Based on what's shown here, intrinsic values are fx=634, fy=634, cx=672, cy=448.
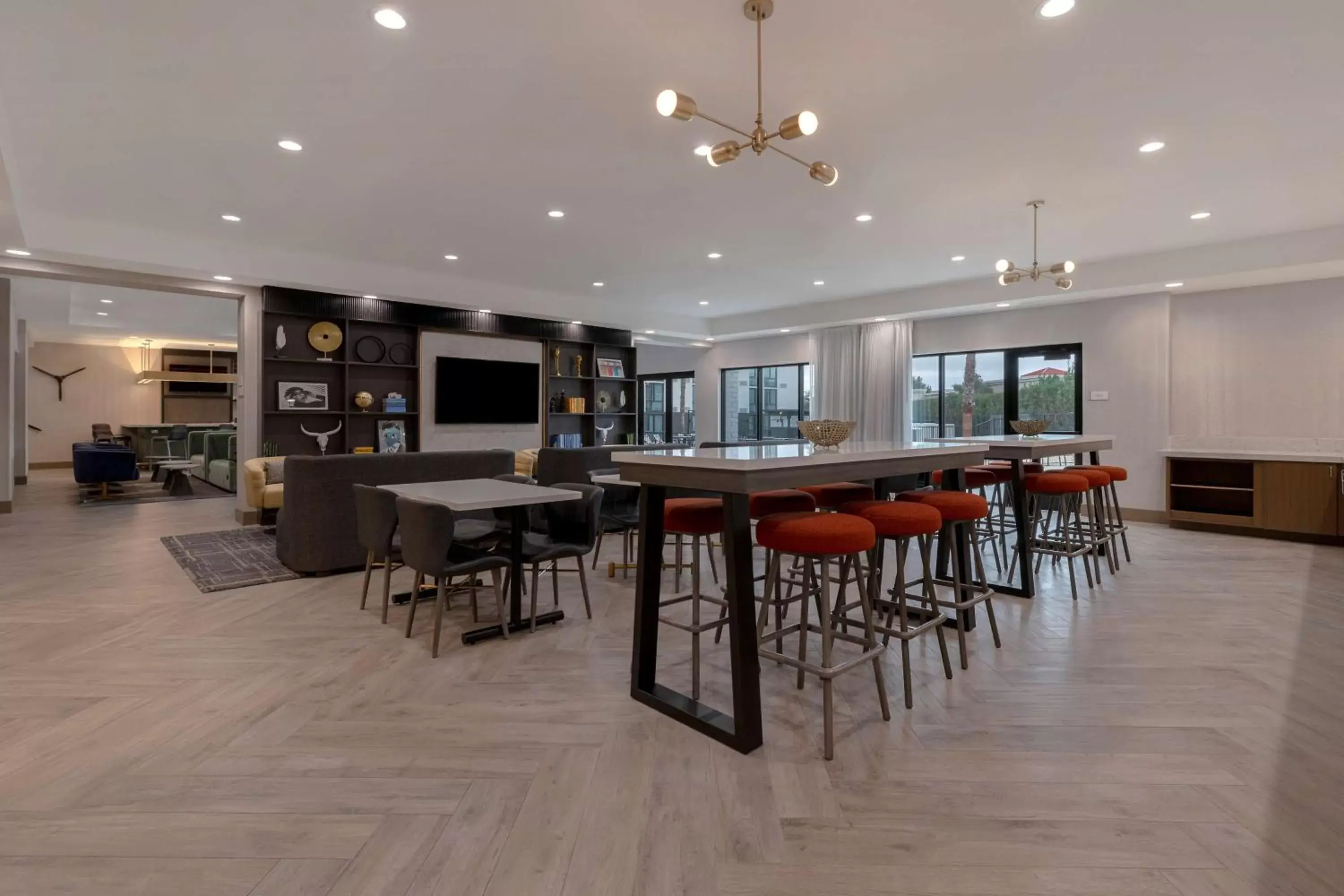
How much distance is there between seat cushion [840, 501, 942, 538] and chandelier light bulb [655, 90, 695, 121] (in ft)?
5.56

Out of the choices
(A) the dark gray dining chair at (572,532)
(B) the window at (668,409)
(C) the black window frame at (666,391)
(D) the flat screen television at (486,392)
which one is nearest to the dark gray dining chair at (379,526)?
(A) the dark gray dining chair at (572,532)

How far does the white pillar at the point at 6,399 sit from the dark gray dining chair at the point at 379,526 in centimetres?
634

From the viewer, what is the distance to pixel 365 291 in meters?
6.93

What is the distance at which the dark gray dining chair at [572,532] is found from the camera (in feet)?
11.5

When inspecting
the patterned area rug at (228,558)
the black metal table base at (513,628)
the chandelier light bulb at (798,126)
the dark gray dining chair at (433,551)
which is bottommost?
the black metal table base at (513,628)

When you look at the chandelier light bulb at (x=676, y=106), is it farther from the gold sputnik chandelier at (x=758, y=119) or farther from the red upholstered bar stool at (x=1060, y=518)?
the red upholstered bar stool at (x=1060, y=518)

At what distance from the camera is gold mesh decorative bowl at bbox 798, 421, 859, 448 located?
111 inches

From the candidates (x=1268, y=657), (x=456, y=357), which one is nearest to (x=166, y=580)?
(x=456, y=357)

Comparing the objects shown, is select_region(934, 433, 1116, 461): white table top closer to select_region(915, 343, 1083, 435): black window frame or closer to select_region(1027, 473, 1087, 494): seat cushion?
select_region(1027, 473, 1087, 494): seat cushion

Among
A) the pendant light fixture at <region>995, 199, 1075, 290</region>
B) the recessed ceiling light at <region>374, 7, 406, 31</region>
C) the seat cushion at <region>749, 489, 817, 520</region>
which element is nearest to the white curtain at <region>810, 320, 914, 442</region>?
the pendant light fixture at <region>995, 199, 1075, 290</region>

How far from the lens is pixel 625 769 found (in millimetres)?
2027

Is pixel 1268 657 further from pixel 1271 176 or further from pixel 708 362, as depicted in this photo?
pixel 708 362

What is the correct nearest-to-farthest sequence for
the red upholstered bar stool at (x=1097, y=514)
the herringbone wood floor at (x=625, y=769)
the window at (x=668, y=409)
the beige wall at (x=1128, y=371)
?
the herringbone wood floor at (x=625, y=769) < the red upholstered bar stool at (x=1097, y=514) < the beige wall at (x=1128, y=371) < the window at (x=668, y=409)

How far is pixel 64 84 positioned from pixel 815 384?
8245 millimetres
